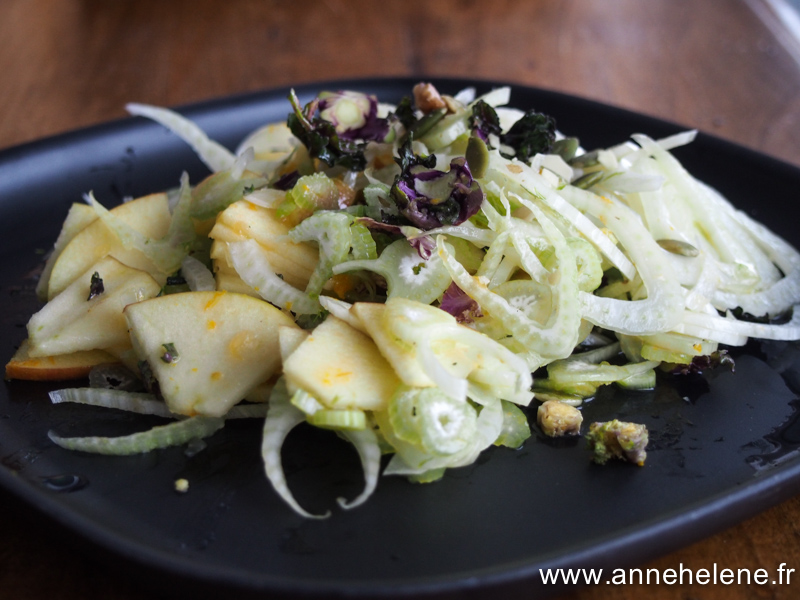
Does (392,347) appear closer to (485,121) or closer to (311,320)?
(311,320)

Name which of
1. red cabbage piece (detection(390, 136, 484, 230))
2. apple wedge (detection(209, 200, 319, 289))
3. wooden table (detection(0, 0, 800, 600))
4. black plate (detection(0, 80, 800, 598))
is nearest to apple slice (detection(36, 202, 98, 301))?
black plate (detection(0, 80, 800, 598))

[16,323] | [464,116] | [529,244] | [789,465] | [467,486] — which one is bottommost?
[16,323]

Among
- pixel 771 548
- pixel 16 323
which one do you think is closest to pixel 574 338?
pixel 771 548

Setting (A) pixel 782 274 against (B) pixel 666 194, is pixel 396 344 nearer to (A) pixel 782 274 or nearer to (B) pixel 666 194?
(B) pixel 666 194

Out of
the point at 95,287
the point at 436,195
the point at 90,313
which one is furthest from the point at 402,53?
the point at 90,313

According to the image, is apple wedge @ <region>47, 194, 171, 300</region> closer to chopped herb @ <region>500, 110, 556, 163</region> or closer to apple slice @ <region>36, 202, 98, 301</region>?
apple slice @ <region>36, 202, 98, 301</region>

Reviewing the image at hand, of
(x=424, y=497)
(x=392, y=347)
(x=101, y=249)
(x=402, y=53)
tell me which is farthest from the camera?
(x=402, y=53)
